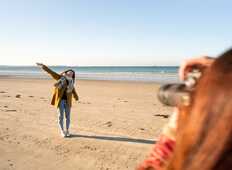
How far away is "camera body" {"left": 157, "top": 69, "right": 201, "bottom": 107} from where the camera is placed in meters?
0.95

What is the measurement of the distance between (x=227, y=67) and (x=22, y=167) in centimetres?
755

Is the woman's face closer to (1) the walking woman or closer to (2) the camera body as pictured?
(1) the walking woman

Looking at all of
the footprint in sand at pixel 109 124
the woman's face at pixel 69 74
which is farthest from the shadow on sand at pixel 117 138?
the footprint in sand at pixel 109 124

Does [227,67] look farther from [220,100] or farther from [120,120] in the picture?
[120,120]

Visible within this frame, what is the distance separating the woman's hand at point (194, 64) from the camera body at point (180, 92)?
22 mm

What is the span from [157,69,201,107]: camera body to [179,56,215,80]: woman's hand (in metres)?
0.02

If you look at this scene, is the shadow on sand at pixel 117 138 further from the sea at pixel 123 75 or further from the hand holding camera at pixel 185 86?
the sea at pixel 123 75

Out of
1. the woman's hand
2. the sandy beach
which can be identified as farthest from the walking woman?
the woman's hand

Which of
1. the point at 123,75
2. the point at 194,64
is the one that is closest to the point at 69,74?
the point at 194,64

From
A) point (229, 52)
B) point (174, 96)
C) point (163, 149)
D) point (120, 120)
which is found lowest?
point (120, 120)

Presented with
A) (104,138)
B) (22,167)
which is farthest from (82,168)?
(104,138)

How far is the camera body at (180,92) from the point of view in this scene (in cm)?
95

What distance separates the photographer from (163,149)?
3.58 ft

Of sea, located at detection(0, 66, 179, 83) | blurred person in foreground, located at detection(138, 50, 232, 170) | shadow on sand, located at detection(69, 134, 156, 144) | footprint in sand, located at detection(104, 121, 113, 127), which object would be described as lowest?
sea, located at detection(0, 66, 179, 83)
